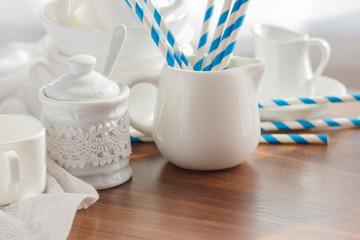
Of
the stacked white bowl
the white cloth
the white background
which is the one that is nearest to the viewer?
the white cloth

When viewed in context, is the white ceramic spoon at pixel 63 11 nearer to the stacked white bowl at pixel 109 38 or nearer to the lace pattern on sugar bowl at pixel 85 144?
the stacked white bowl at pixel 109 38

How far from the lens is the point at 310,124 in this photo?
881 mm

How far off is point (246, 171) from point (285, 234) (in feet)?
0.54

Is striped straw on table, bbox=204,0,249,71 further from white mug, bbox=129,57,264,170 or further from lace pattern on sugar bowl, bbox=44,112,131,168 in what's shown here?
lace pattern on sugar bowl, bbox=44,112,131,168

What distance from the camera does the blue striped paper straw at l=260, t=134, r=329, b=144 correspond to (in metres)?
0.83

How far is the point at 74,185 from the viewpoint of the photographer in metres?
0.66

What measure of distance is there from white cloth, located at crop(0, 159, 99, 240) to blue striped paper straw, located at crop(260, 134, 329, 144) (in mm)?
292

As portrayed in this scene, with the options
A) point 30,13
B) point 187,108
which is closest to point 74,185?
point 187,108

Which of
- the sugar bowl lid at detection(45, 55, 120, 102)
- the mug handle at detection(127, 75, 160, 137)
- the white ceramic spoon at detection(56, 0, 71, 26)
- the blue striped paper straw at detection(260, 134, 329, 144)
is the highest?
the white ceramic spoon at detection(56, 0, 71, 26)

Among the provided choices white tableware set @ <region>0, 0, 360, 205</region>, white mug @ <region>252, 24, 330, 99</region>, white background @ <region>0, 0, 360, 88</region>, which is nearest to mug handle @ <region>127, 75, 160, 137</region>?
white tableware set @ <region>0, 0, 360, 205</region>

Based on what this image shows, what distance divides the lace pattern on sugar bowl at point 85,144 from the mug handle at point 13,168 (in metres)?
0.07

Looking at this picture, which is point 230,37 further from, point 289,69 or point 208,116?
point 289,69

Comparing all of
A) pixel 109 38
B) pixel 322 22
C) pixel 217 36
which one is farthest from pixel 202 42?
pixel 322 22

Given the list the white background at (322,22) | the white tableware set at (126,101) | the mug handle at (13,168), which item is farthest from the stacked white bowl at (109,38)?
the white background at (322,22)
